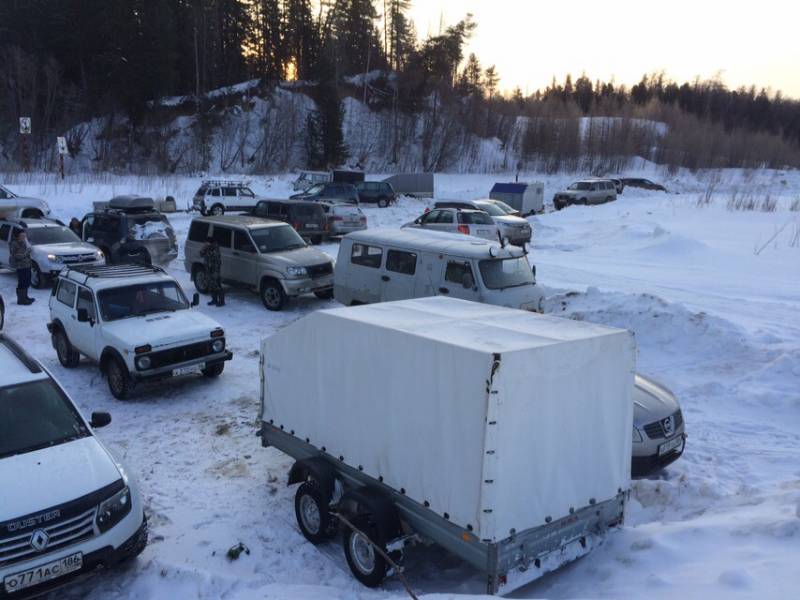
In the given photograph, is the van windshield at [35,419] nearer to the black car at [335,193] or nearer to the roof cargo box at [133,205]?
the roof cargo box at [133,205]

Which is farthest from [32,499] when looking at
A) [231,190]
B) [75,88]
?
[75,88]

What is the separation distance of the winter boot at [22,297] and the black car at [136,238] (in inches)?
106

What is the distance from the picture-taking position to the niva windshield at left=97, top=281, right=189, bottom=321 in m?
9.78

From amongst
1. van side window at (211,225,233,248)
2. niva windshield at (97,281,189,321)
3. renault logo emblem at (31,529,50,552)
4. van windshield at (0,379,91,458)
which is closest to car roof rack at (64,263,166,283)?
niva windshield at (97,281,189,321)

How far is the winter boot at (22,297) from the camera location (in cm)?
1462

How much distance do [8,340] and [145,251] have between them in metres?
10.4

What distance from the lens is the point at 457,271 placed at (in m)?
10.7

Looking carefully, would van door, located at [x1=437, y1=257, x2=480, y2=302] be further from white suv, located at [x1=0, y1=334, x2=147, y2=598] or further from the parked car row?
white suv, located at [x1=0, y1=334, x2=147, y2=598]

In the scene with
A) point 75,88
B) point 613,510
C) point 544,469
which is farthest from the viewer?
point 75,88

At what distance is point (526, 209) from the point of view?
115ft

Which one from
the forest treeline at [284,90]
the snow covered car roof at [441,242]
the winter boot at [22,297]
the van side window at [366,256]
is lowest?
the winter boot at [22,297]

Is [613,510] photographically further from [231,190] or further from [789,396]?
[231,190]

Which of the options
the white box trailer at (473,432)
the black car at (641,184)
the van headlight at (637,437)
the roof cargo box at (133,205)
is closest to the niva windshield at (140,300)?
the white box trailer at (473,432)

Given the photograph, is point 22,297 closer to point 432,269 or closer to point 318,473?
point 432,269
